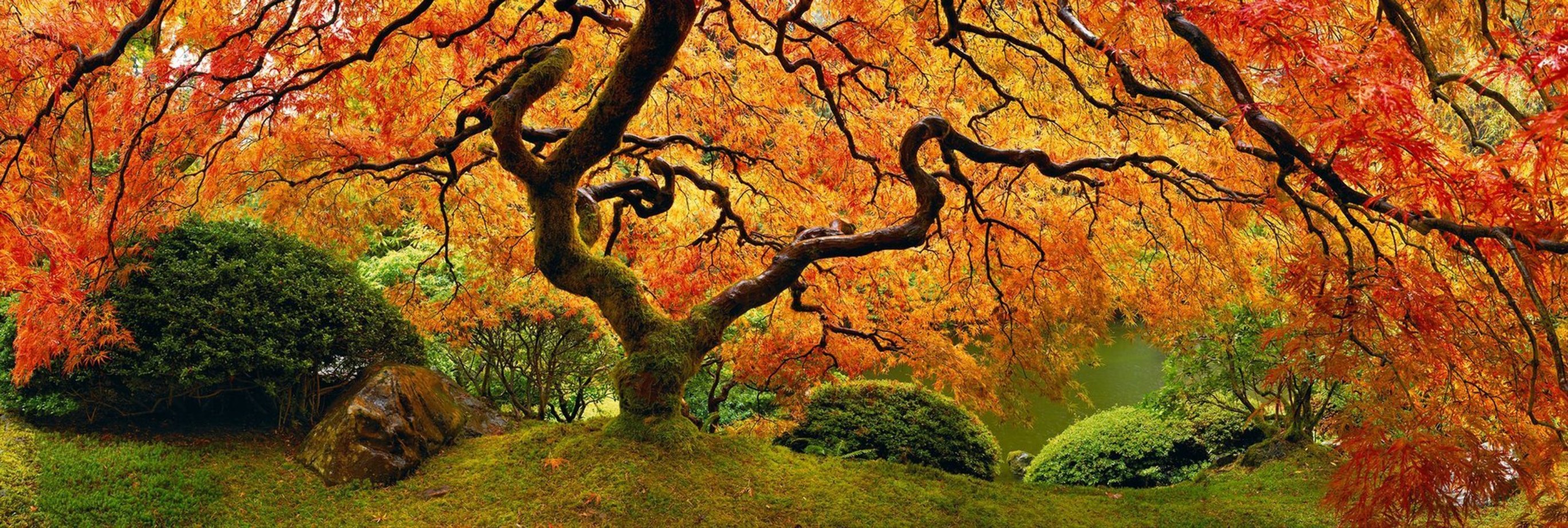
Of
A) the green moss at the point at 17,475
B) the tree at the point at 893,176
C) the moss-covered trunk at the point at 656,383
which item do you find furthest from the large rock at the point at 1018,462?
the green moss at the point at 17,475

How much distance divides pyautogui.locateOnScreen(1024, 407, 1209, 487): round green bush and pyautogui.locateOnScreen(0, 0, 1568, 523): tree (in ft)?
6.39

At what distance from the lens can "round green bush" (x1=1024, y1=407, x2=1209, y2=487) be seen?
6703mm

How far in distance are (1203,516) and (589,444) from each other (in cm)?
327

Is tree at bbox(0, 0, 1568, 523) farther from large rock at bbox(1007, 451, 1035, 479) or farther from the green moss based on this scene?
large rock at bbox(1007, 451, 1035, 479)

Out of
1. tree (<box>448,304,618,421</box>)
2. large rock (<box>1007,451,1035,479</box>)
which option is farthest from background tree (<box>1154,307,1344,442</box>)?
tree (<box>448,304,618,421</box>)

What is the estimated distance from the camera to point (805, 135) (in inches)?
209

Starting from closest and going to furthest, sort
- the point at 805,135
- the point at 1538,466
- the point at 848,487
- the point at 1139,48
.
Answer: the point at 1538,466, the point at 1139,48, the point at 848,487, the point at 805,135

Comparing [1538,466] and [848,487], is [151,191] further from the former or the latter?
[1538,466]

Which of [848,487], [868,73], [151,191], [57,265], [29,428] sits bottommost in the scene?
[29,428]

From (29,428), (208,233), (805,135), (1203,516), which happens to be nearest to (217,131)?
(208,233)

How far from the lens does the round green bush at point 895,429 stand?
16.4 feet

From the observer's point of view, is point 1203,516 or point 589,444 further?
point 1203,516

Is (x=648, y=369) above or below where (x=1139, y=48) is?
below

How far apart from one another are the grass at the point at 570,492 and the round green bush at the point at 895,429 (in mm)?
530
